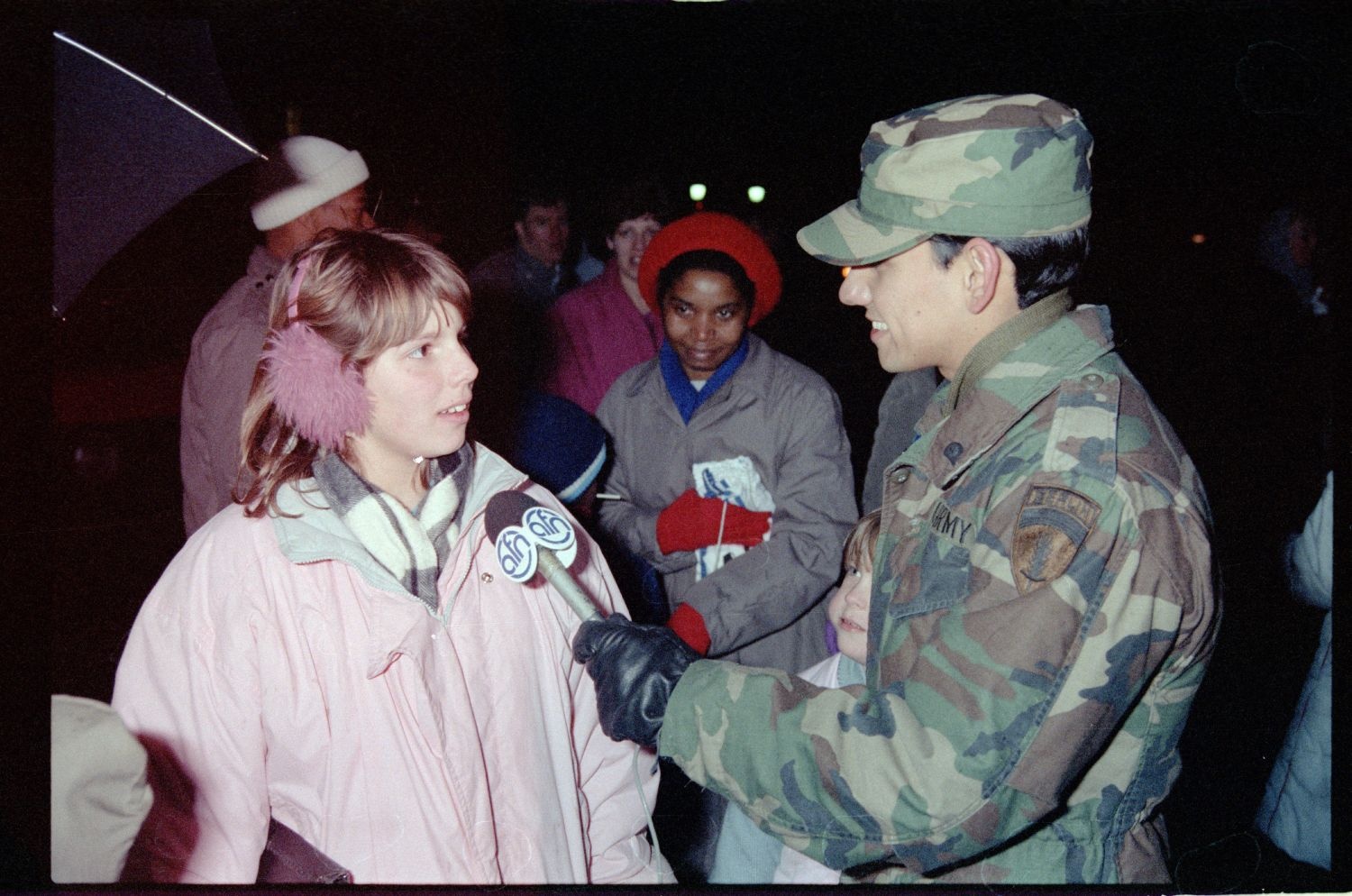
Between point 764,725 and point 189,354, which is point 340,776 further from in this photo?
point 189,354

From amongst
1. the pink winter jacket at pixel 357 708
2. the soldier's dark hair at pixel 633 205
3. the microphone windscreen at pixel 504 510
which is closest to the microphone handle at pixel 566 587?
A: the microphone windscreen at pixel 504 510

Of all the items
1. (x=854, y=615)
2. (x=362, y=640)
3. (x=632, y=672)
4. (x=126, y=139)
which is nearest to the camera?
(x=632, y=672)

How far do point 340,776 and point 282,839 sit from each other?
188 millimetres

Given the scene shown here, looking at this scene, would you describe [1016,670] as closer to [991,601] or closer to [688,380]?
[991,601]

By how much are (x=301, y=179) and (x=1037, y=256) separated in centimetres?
153

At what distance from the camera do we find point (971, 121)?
145 centimetres

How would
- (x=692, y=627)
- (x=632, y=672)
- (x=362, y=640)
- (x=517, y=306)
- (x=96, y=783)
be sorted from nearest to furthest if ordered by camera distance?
(x=96, y=783) < (x=632, y=672) < (x=362, y=640) < (x=692, y=627) < (x=517, y=306)

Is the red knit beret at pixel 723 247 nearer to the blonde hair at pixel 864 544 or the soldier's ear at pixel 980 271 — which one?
the blonde hair at pixel 864 544

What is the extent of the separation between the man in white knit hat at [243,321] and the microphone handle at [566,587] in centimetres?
91

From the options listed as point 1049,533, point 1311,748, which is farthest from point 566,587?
point 1311,748

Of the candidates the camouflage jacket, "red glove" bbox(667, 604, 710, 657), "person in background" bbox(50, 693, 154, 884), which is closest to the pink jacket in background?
"red glove" bbox(667, 604, 710, 657)

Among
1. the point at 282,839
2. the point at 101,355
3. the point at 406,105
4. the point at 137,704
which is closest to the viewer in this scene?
the point at 137,704

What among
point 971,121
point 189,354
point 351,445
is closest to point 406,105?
point 189,354

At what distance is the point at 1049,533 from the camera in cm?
127
